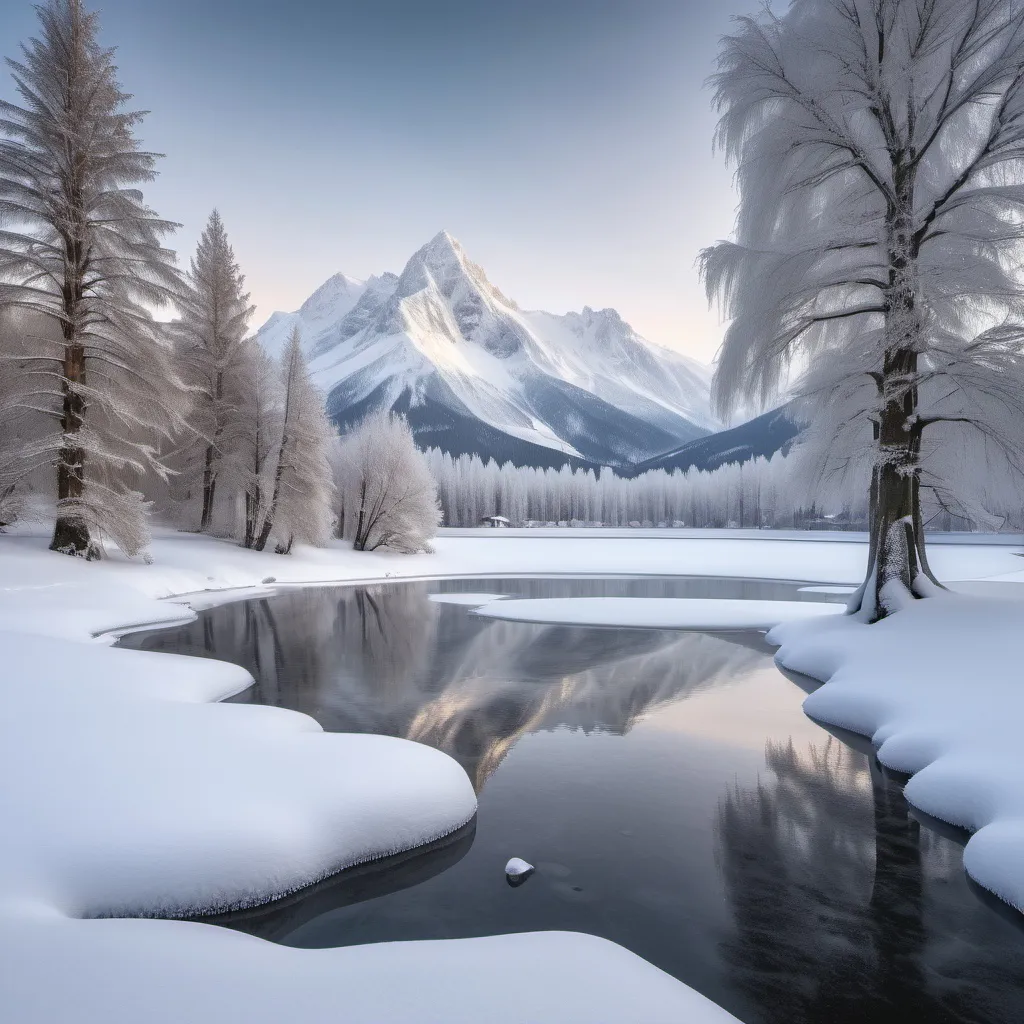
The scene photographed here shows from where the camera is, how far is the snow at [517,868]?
195 inches

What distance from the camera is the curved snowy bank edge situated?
534 cm

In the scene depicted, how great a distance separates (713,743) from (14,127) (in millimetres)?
22366

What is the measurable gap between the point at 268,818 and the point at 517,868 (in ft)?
6.72

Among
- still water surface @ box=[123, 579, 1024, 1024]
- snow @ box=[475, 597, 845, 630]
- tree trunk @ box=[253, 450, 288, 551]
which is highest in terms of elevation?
tree trunk @ box=[253, 450, 288, 551]

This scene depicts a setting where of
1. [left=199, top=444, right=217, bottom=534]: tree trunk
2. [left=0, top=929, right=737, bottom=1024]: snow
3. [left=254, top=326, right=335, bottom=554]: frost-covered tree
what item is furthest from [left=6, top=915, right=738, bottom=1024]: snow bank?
[left=199, top=444, right=217, bottom=534]: tree trunk

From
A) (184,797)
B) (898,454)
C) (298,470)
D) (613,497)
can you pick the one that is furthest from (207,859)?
(613,497)

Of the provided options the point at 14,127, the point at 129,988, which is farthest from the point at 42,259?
the point at 129,988

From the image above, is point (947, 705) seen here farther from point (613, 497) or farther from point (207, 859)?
point (613, 497)

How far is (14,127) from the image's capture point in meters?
16.6

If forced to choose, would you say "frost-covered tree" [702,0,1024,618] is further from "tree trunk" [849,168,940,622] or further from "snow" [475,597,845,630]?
"snow" [475,597,845,630]

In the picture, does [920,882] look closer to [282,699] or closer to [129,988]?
[129,988]

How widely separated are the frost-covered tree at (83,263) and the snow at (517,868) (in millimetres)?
16241

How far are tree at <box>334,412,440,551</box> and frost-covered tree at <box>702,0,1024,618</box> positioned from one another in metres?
30.3

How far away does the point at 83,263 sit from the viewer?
694 inches
